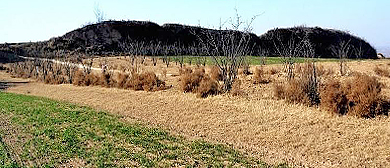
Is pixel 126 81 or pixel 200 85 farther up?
pixel 200 85

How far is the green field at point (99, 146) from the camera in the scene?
1085 cm

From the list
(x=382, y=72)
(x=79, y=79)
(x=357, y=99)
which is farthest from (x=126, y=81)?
(x=357, y=99)

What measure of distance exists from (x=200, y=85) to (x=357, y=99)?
9.25m

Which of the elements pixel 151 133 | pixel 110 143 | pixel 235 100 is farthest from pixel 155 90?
pixel 110 143

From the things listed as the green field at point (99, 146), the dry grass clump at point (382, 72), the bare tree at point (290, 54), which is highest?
the bare tree at point (290, 54)

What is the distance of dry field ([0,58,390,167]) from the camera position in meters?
11.7

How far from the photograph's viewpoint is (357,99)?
1499cm

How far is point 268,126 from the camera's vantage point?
50.2 ft

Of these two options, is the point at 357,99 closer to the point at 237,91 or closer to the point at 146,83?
the point at 237,91

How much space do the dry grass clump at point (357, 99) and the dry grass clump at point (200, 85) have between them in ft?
22.4

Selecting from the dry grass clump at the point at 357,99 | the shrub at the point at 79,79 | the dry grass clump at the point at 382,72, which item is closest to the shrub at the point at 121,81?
the shrub at the point at 79,79

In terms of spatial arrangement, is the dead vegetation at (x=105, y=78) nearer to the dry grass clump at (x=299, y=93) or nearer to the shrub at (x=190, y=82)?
the shrub at (x=190, y=82)

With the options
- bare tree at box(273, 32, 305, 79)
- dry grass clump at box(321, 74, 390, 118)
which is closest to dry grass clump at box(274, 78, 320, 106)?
dry grass clump at box(321, 74, 390, 118)

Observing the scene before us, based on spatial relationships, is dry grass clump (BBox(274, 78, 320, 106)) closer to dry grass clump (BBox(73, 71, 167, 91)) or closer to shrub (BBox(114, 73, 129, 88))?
dry grass clump (BBox(73, 71, 167, 91))
